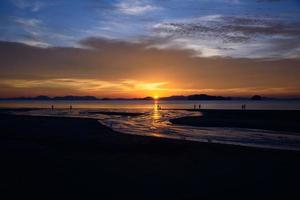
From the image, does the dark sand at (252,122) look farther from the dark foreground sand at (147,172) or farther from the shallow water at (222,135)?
the dark foreground sand at (147,172)

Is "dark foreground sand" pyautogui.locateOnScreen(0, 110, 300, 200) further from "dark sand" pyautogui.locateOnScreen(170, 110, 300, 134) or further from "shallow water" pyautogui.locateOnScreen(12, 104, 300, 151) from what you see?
"dark sand" pyautogui.locateOnScreen(170, 110, 300, 134)

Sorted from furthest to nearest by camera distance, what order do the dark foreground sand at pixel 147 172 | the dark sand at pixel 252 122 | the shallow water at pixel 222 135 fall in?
1. the dark sand at pixel 252 122
2. the shallow water at pixel 222 135
3. the dark foreground sand at pixel 147 172

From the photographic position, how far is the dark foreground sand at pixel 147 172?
9.63 meters

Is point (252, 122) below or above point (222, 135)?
above

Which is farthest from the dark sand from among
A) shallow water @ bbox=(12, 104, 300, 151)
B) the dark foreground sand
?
the dark foreground sand

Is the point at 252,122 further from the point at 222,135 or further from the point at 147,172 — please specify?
the point at 147,172

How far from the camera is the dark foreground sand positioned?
9.63 m

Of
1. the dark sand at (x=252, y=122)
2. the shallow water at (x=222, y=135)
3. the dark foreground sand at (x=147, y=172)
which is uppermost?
the dark sand at (x=252, y=122)

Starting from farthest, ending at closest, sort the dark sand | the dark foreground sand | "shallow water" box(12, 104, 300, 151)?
the dark sand, "shallow water" box(12, 104, 300, 151), the dark foreground sand

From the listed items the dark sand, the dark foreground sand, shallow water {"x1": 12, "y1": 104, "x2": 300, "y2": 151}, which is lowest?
the dark foreground sand

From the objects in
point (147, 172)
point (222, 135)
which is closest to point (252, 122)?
point (222, 135)

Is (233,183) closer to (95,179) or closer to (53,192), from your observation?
(95,179)

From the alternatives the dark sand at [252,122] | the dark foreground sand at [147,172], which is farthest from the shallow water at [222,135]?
the dark sand at [252,122]

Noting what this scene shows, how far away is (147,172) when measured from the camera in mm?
12203
